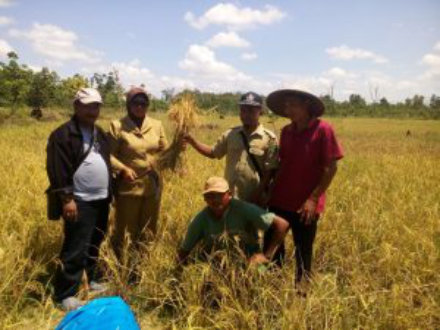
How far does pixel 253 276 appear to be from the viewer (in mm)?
2529

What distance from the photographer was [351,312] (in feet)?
7.42

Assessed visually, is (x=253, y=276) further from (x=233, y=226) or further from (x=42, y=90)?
(x=42, y=90)

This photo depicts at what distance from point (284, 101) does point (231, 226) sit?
36.2 inches

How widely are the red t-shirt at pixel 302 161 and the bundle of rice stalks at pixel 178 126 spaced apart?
2.86ft

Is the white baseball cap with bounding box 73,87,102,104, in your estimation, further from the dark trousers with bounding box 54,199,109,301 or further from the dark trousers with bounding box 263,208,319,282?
the dark trousers with bounding box 263,208,319,282

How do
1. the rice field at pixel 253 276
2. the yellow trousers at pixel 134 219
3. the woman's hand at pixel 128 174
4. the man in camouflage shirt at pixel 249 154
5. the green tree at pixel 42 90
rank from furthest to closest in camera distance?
the green tree at pixel 42 90
the yellow trousers at pixel 134 219
the woman's hand at pixel 128 174
the man in camouflage shirt at pixel 249 154
the rice field at pixel 253 276

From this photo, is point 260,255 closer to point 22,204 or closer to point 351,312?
point 351,312

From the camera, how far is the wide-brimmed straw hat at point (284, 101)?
254cm

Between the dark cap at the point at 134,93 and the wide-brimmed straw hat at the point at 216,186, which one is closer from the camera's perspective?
the wide-brimmed straw hat at the point at 216,186

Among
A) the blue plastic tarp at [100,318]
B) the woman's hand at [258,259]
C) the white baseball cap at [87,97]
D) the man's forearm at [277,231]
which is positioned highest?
the white baseball cap at [87,97]

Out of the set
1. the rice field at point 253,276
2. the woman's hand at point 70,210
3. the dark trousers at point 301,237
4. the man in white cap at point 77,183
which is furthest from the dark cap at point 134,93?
the dark trousers at point 301,237

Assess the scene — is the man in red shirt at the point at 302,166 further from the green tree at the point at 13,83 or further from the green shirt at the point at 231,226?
the green tree at the point at 13,83

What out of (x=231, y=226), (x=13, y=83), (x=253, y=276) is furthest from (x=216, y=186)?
(x=13, y=83)

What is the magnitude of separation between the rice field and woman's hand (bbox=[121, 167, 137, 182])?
0.50 m
